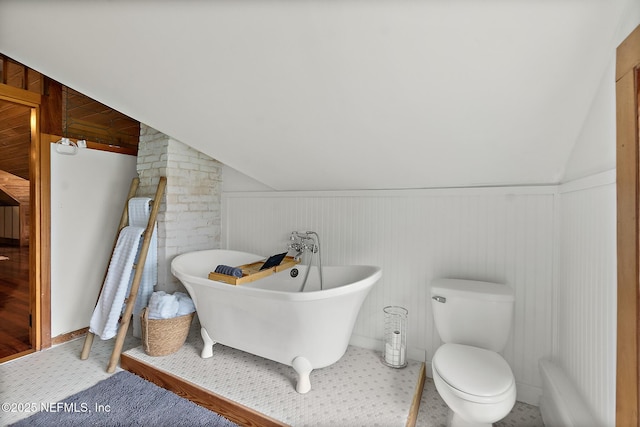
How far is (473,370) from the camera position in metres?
1.43

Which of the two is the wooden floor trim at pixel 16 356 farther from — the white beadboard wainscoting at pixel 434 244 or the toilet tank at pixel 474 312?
the toilet tank at pixel 474 312

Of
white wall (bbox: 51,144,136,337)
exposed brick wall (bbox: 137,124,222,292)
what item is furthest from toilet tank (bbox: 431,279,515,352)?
white wall (bbox: 51,144,136,337)

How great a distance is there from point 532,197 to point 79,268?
364 cm

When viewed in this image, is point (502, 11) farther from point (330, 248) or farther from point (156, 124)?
point (156, 124)

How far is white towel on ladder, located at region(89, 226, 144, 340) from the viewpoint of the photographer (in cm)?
215

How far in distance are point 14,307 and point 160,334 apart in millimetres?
2323

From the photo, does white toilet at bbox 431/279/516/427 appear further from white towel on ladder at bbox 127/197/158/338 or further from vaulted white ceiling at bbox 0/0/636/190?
white towel on ladder at bbox 127/197/158/338

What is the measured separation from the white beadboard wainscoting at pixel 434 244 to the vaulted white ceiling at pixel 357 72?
0.17 meters

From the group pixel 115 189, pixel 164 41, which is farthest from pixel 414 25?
pixel 115 189

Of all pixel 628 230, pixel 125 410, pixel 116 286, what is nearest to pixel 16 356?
pixel 116 286

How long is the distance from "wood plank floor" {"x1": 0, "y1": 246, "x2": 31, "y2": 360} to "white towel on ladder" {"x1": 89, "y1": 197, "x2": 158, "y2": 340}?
707 millimetres

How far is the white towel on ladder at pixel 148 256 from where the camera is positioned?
95.2 inches

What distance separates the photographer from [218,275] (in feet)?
6.41

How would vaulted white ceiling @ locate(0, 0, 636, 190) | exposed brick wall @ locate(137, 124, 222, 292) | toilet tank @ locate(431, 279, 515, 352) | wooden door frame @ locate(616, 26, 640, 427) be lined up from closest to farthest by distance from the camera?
wooden door frame @ locate(616, 26, 640, 427)
vaulted white ceiling @ locate(0, 0, 636, 190)
toilet tank @ locate(431, 279, 515, 352)
exposed brick wall @ locate(137, 124, 222, 292)
